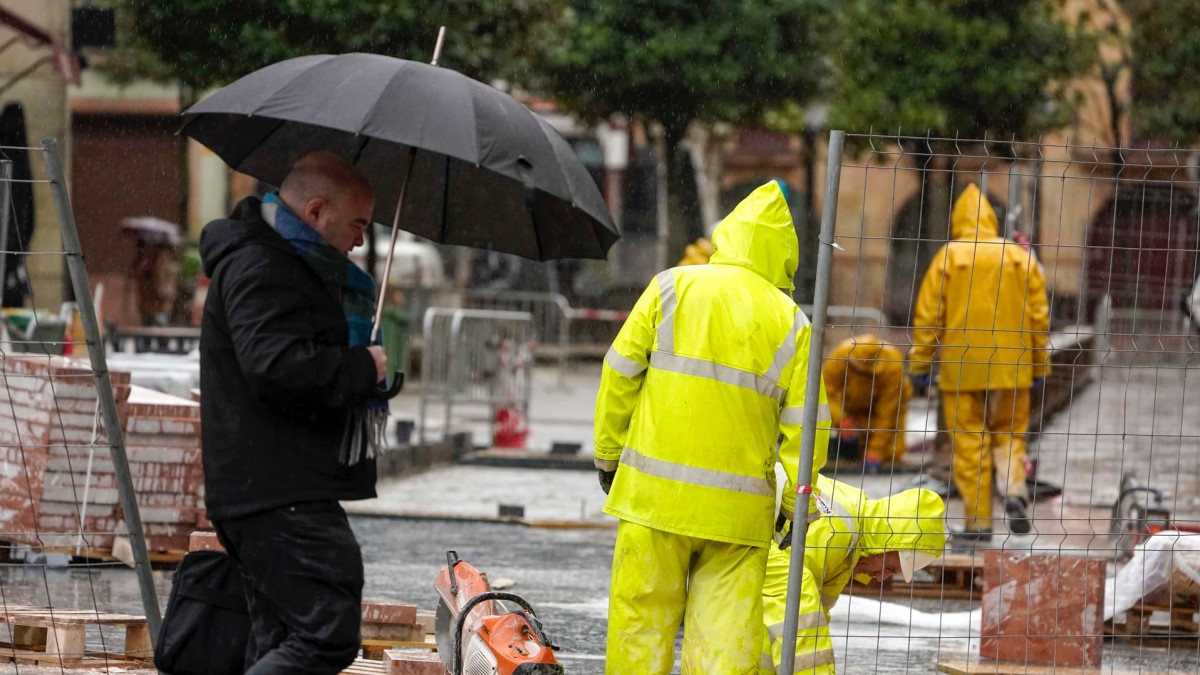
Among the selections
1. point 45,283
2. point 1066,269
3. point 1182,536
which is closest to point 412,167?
point 1182,536

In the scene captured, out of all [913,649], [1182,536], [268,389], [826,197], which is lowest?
[913,649]

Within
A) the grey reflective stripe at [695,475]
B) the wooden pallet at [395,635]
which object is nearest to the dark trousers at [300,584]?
the grey reflective stripe at [695,475]

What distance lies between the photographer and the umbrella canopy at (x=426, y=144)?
4172mm

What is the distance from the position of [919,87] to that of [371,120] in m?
Answer: 18.1

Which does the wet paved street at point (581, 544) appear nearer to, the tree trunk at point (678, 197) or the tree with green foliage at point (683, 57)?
the tree with green foliage at point (683, 57)

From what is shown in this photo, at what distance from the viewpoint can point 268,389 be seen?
396cm

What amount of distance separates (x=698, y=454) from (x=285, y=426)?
1266 millimetres

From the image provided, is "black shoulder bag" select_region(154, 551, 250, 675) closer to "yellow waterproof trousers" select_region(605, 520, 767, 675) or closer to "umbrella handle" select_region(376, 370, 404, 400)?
"umbrella handle" select_region(376, 370, 404, 400)

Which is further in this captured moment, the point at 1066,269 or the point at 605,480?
the point at 1066,269

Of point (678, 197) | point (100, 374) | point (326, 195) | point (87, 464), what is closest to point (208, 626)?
point (100, 374)

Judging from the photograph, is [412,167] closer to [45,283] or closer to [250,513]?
[250,513]

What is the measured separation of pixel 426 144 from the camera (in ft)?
13.6

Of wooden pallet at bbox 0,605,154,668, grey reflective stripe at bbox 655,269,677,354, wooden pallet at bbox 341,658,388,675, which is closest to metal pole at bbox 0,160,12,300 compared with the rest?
wooden pallet at bbox 0,605,154,668

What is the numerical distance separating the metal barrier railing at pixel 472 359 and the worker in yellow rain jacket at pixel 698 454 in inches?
356
